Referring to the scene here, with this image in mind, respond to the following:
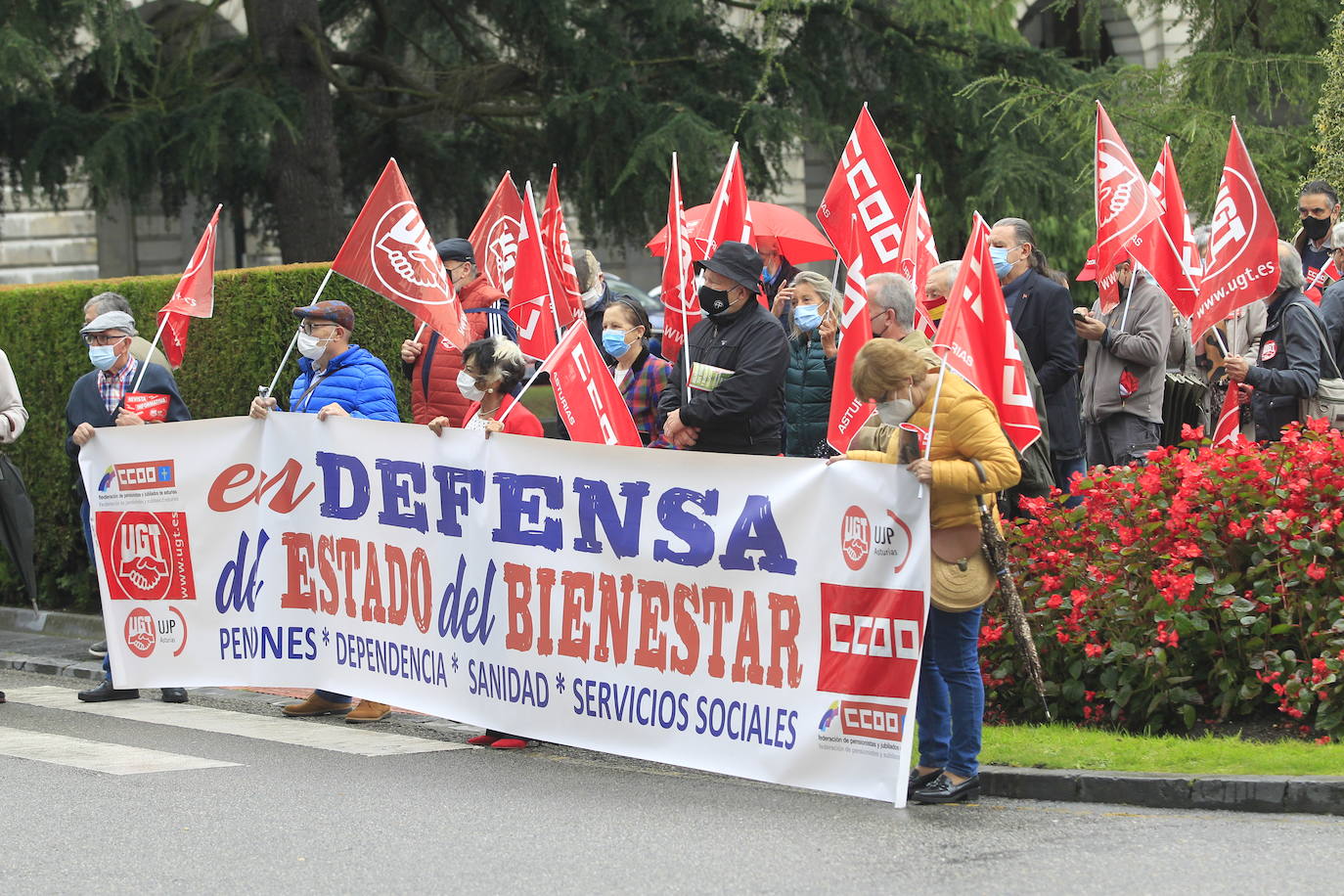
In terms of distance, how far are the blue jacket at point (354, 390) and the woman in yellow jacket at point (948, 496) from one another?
3.08m

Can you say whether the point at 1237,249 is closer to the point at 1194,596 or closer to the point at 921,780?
the point at 1194,596

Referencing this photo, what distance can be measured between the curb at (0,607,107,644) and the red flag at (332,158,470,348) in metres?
4.11

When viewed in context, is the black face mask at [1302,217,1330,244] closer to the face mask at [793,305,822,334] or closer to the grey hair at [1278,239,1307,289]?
the grey hair at [1278,239,1307,289]

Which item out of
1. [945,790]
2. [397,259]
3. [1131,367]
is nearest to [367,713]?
[397,259]

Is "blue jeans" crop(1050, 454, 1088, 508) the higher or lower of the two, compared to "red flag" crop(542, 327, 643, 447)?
lower

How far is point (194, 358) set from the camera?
39.8 ft

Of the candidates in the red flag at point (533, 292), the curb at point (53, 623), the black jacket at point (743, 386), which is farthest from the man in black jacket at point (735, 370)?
the curb at point (53, 623)

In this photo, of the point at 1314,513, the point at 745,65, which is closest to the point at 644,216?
the point at 745,65

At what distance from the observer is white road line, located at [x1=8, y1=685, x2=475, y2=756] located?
26.5ft

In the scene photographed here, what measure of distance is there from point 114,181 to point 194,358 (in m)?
5.78

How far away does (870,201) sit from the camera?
9219 mm

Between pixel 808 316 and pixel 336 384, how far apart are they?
2288 millimetres

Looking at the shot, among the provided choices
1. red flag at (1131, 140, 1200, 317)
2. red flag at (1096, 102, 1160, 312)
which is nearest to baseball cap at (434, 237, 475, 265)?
red flag at (1096, 102, 1160, 312)

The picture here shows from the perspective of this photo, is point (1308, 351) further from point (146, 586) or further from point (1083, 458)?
point (146, 586)
